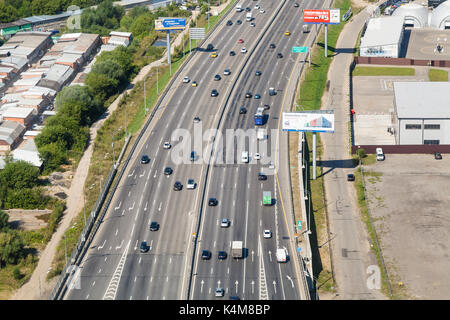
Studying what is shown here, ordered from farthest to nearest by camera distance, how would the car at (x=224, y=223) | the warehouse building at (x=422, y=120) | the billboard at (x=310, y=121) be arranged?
the warehouse building at (x=422, y=120)
the billboard at (x=310, y=121)
the car at (x=224, y=223)

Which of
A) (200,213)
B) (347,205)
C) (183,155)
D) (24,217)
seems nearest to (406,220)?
(347,205)

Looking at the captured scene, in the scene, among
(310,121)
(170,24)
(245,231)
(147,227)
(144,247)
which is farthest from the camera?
(170,24)

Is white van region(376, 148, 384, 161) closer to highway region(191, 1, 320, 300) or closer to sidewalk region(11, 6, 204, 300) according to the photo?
highway region(191, 1, 320, 300)

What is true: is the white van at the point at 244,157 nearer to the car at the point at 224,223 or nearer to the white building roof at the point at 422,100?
the car at the point at 224,223

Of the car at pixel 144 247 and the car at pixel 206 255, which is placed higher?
the car at pixel 206 255

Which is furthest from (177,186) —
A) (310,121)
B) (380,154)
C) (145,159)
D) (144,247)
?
(380,154)

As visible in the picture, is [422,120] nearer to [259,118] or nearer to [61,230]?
[259,118]

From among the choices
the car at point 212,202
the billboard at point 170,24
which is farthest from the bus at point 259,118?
the billboard at point 170,24
